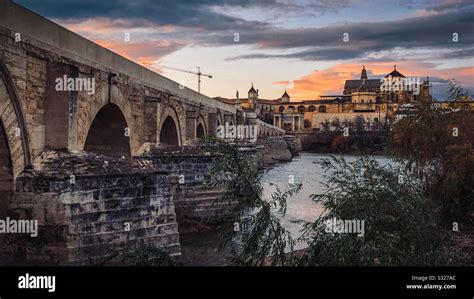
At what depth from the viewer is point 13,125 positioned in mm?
9828

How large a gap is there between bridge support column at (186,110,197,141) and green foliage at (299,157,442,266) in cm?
1770

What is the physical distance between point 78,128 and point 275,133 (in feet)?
255

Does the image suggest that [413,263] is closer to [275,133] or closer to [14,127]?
[14,127]

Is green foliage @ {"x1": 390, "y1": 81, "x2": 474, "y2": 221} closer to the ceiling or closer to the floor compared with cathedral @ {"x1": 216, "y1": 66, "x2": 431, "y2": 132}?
closer to the floor

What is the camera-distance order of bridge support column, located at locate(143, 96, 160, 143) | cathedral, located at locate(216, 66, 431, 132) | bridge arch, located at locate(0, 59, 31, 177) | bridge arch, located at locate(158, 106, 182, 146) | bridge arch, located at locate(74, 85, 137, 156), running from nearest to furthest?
bridge arch, located at locate(0, 59, 31, 177) < bridge arch, located at locate(74, 85, 137, 156) < bridge support column, located at locate(143, 96, 160, 143) < bridge arch, located at locate(158, 106, 182, 146) < cathedral, located at locate(216, 66, 431, 132)

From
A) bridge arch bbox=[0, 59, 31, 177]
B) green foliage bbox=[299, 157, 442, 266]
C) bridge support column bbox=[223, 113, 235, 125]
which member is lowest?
green foliage bbox=[299, 157, 442, 266]

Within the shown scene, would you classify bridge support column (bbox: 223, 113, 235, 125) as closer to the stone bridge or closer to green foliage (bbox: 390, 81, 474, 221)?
green foliage (bbox: 390, 81, 474, 221)

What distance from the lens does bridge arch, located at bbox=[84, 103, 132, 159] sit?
17312 millimetres

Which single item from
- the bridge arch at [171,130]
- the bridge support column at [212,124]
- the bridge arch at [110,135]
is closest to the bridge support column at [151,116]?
the bridge arch at [110,135]

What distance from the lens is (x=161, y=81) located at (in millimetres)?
21719

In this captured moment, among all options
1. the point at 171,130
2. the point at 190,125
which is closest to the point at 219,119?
the point at 190,125

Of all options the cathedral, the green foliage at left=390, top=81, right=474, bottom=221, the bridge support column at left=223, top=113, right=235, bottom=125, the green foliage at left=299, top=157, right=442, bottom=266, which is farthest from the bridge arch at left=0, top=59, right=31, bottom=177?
the cathedral

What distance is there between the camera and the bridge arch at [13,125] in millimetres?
9414

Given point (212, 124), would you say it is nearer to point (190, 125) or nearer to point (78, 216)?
point (190, 125)
